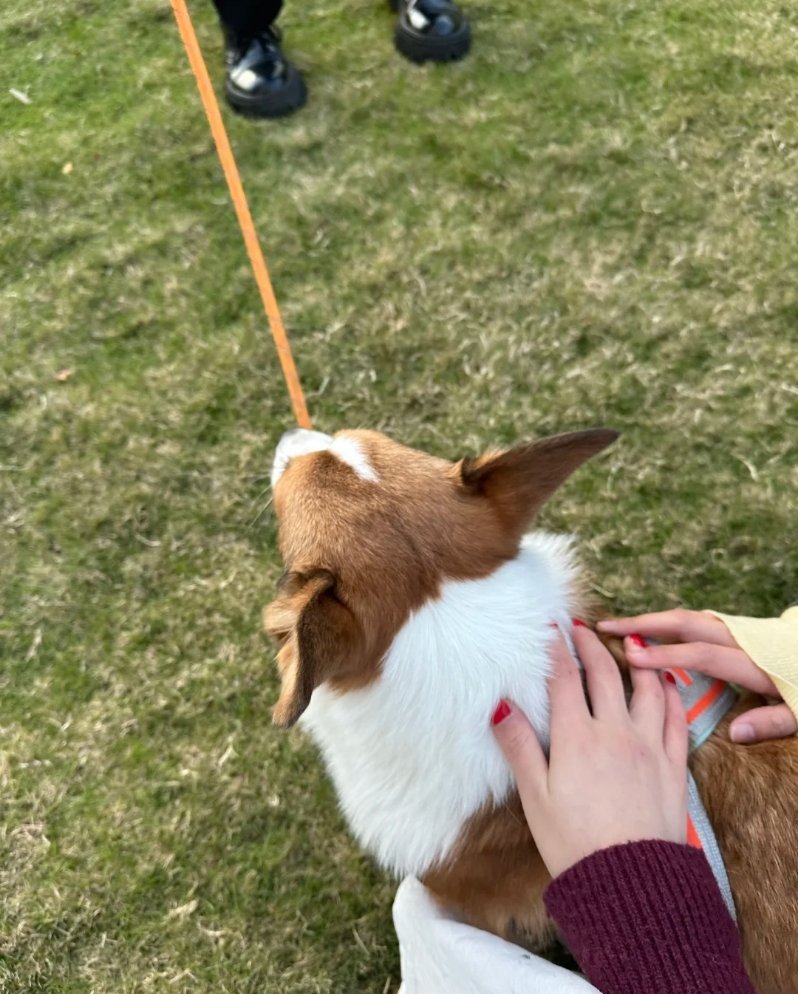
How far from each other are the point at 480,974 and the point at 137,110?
12.7 feet

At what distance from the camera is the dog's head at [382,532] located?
1.51 metres

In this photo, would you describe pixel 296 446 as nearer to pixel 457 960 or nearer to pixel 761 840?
pixel 457 960

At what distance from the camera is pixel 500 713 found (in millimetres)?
1567

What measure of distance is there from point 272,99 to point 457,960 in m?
3.53

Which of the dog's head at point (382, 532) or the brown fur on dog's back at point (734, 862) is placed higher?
the dog's head at point (382, 532)

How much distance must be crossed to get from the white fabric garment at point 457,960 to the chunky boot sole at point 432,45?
11.9 ft

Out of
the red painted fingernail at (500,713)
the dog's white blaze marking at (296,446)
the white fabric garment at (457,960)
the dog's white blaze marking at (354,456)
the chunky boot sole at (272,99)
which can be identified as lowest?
the white fabric garment at (457,960)

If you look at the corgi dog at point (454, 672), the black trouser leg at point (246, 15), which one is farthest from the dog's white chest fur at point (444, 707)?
the black trouser leg at point (246, 15)

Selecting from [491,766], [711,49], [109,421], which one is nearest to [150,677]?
[109,421]

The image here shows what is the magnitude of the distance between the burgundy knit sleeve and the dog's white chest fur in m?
0.27

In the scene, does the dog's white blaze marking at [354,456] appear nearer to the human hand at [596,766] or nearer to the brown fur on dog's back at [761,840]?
the human hand at [596,766]

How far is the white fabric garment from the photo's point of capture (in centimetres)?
154

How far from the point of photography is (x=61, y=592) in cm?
276

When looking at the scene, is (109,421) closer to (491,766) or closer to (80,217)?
(80,217)
